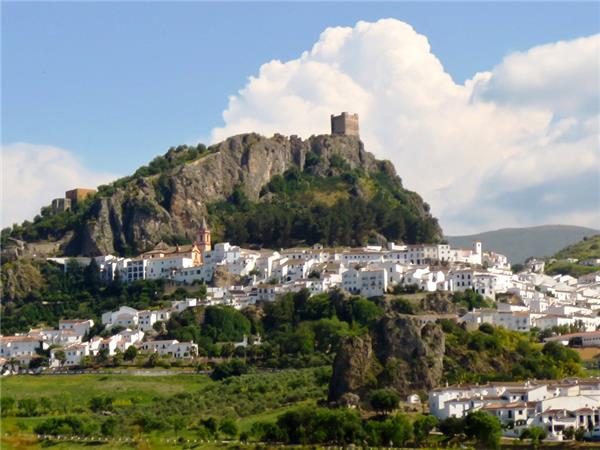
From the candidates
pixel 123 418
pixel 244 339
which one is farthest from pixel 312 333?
pixel 123 418

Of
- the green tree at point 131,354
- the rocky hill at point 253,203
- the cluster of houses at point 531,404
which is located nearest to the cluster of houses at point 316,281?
the green tree at point 131,354

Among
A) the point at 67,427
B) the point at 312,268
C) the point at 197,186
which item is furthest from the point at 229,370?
the point at 197,186

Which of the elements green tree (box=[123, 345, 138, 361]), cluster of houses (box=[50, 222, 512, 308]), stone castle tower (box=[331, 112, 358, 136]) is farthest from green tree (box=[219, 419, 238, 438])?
stone castle tower (box=[331, 112, 358, 136])

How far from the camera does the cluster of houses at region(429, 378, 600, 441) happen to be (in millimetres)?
55906

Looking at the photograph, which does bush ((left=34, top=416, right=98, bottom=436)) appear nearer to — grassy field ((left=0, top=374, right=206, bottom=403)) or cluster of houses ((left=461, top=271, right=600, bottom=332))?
grassy field ((left=0, top=374, right=206, bottom=403))

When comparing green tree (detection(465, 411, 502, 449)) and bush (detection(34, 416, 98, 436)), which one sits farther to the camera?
bush (detection(34, 416, 98, 436))

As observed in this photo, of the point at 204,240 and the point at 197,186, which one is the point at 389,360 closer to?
the point at 204,240

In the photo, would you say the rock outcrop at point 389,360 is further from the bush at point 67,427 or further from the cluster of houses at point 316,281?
the cluster of houses at point 316,281

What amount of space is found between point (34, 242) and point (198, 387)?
46725 mm

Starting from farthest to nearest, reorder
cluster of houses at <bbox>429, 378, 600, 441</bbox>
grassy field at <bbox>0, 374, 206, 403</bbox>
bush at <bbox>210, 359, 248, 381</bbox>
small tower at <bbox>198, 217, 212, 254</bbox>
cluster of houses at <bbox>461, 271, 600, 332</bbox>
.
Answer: small tower at <bbox>198, 217, 212, 254</bbox> → cluster of houses at <bbox>461, 271, 600, 332</bbox> → bush at <bbox>210, 359, 248, 381</bbox> → grassy field at <bbox>0, 374, 206, 403</bbox> → cluster of houses at <bbox>429, 378, 600, 441</bbox>

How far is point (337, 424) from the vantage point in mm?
56000

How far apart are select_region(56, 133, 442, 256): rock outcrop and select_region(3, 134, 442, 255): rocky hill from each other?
0.34 feet

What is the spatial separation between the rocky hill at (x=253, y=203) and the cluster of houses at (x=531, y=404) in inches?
1948

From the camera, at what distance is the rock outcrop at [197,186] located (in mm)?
113938
